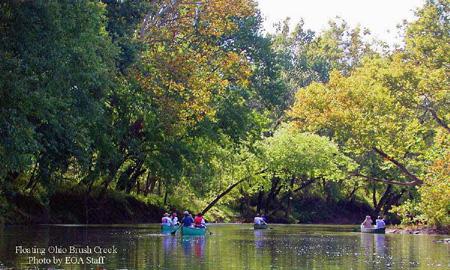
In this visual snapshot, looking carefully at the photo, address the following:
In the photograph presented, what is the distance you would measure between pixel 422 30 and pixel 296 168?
23385mm

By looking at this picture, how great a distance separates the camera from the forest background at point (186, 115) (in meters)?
23.5

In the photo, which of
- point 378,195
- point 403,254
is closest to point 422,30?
point 403,254

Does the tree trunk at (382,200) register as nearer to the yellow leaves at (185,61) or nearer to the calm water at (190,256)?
the yellow leaves at (185,61)

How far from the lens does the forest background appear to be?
23547mm

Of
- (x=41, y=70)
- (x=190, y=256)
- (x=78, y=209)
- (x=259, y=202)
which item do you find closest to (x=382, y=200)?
(x=259, y=202)

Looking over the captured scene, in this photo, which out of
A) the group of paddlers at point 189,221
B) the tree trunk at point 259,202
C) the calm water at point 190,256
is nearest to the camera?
the calm water at point 190,256

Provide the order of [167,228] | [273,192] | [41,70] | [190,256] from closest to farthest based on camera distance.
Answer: [190,256], [41,70], [167,228], [273,192]

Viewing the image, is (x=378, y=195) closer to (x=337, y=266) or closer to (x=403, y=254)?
(x=403, y=254)

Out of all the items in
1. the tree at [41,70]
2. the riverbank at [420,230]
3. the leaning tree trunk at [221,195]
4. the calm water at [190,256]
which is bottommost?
the riverbank at [420,230]

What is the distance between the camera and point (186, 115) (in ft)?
123

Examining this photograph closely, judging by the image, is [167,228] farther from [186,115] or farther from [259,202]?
[259,202]

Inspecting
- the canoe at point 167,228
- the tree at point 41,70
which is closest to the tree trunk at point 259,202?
the canoe at point 167,228

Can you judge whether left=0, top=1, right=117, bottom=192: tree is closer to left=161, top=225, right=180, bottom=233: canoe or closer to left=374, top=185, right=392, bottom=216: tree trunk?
left=161, top=225, right=180, bottom=233: canoe

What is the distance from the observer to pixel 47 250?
2262 cm
